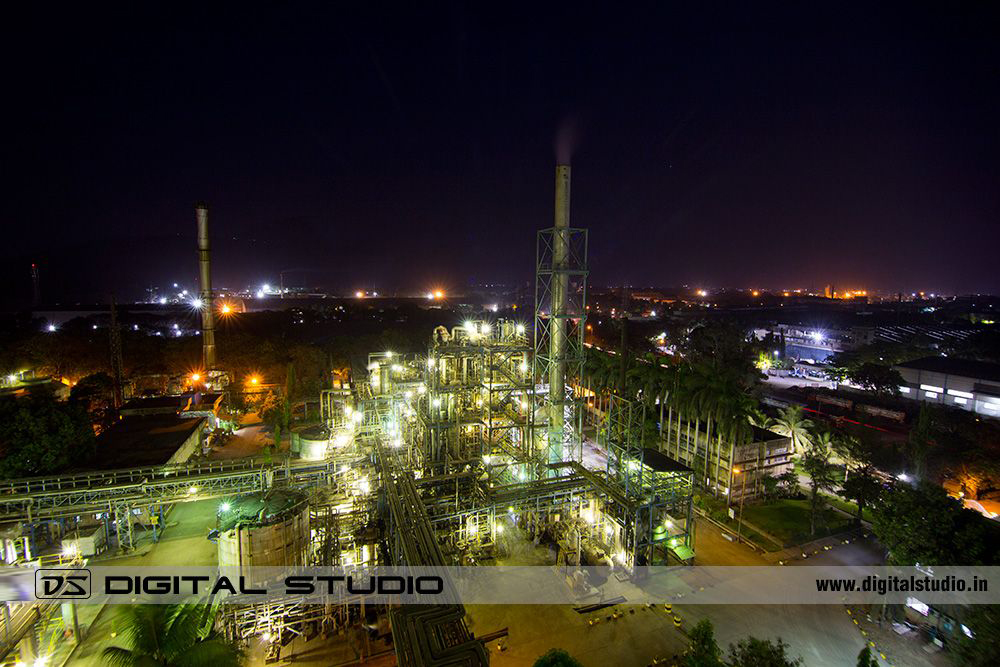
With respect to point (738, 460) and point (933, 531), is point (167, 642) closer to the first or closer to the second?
point (933, 531)

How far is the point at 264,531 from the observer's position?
1570cm

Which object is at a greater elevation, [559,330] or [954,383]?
[559,330]

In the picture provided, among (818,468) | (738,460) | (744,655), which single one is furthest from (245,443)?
(818,468)

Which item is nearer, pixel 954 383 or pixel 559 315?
pixel 559 315

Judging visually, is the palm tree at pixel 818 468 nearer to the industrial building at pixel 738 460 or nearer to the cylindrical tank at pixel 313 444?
the industrial building at pixel 738 460

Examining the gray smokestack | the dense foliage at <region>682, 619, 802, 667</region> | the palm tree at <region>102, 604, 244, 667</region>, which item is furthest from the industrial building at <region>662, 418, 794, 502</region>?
the palm tree at <region>102, 604, 244, 667</region>

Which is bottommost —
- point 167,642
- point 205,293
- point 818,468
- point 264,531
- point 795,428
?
point 818,468

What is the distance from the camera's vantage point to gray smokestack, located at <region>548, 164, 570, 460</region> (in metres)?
26.0

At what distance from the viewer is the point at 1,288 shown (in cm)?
10706

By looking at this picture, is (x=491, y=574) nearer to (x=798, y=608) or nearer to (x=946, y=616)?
(x=798, y=608)

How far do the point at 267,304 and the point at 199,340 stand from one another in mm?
89255

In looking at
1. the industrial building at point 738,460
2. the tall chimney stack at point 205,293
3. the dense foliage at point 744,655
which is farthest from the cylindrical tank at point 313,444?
the tall chimney stack at point 205,293

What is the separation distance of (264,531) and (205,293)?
38.7 metres

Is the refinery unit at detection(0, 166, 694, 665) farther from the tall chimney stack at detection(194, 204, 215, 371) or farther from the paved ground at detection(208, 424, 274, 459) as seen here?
the tall chimney stack at detection(194, 204, 215, 371)
